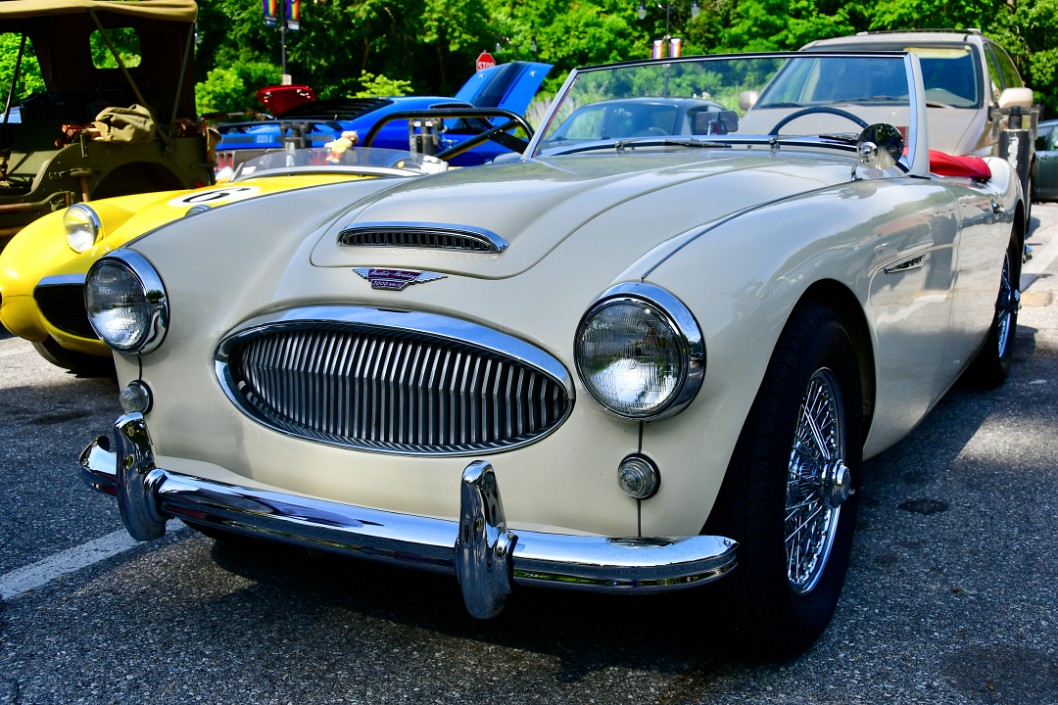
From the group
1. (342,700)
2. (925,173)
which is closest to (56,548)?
(342,700)

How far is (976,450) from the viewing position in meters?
3.96

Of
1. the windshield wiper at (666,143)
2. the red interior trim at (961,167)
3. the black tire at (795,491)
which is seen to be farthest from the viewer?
the red interior trim at (961,167)

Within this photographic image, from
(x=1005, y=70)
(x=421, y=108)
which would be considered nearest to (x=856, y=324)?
(x=421, y=108)

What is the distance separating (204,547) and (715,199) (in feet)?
5.76

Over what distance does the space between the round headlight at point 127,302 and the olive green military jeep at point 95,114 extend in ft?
14.0

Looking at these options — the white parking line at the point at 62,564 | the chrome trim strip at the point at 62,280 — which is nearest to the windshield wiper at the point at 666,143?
the white parking line at the point at 62,564

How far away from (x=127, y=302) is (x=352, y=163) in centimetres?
279

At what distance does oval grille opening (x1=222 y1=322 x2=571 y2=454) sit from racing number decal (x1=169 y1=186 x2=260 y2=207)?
2539 millimetres

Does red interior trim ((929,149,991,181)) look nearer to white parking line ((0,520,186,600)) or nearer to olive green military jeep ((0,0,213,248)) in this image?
white parking line ((0,520,186,600))

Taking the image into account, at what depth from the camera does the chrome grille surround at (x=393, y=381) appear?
2141 mm

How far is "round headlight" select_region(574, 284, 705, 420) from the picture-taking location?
6.50 feet

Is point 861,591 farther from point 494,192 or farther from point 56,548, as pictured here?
point 56,548

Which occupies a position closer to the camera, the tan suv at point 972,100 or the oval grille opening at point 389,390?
the oval grille opening at point 389,390

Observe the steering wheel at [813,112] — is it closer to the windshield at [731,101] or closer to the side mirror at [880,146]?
the windshield at [731,101]
